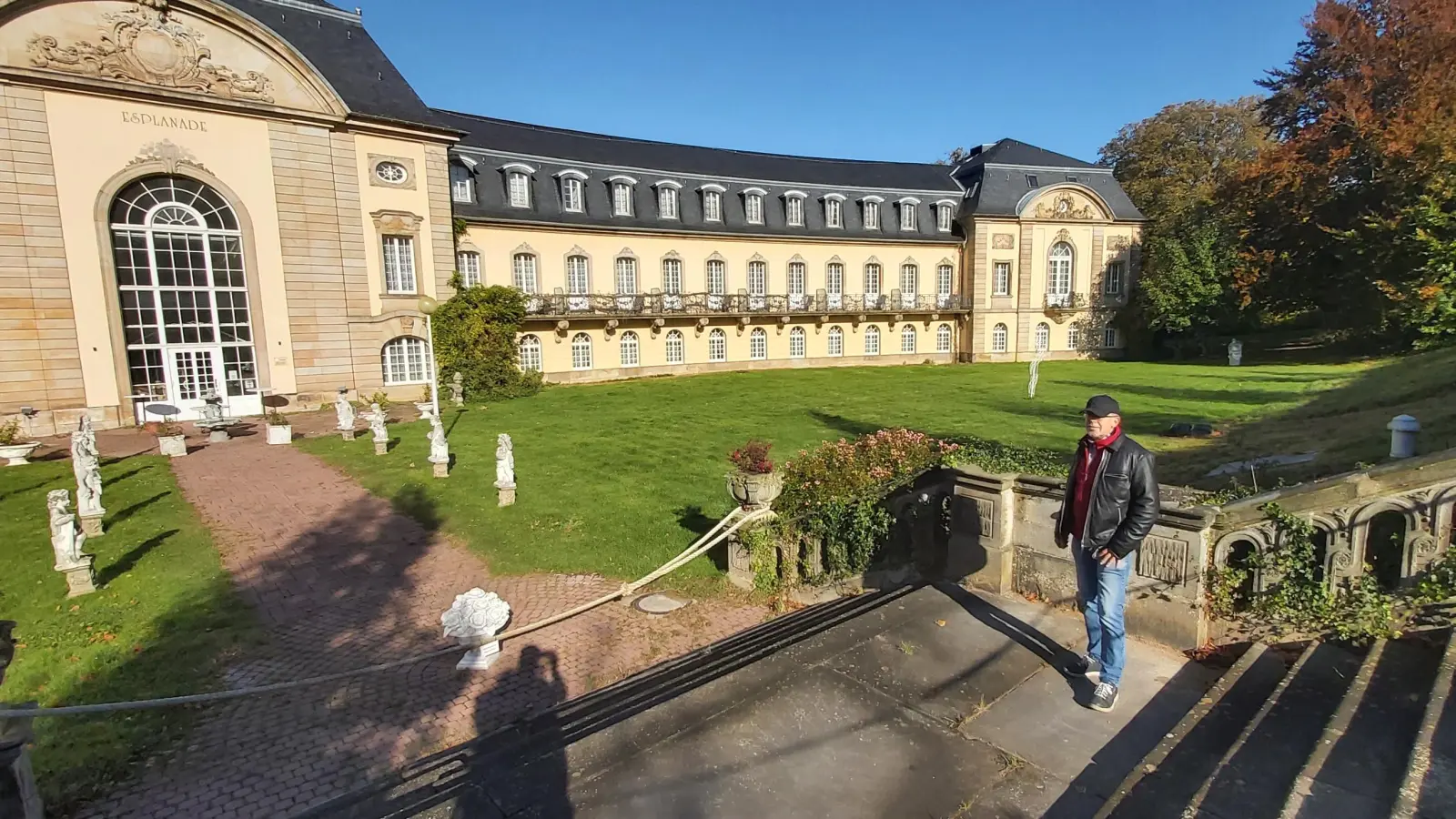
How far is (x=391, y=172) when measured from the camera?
80.7 ft

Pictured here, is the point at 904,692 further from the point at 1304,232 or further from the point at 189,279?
the point at 1304,232

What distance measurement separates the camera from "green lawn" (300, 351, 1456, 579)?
9.98 m

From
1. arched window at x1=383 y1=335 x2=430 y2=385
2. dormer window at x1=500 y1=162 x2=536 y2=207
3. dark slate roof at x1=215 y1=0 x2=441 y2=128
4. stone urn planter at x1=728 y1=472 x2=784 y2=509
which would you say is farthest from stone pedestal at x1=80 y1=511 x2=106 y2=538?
dormer window at x1=500 y1=162 x2=536 y2=207

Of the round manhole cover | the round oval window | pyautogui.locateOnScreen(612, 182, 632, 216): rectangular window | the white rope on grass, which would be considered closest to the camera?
the white rope on grass

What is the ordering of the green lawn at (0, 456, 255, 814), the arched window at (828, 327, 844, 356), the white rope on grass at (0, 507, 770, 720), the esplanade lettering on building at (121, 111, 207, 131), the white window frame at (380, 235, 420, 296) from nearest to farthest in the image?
the white rope on grass at (0, 507, 770, 720)
the green lawn at (0, 456, 255, 814)
the esplanade lettering on building at (121, 111, 207, 131)
the white window frame at (380, 235, 420, 296)
the arched window at (828, 327, 844, 356)

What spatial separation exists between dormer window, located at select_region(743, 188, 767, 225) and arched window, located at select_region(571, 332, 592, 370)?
10.9 meters

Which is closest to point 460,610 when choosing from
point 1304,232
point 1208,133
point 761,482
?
point 761,482

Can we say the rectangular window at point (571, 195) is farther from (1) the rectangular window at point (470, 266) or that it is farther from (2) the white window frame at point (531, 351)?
(2) the white window frame at point (531, 351)

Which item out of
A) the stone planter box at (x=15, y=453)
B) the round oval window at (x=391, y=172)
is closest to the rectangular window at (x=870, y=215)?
the round oval window at (x=391, y=172)

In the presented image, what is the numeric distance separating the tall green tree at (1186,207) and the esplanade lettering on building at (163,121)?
140 feet

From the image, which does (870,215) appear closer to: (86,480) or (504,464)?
(504,464)

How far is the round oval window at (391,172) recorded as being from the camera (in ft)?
79.9

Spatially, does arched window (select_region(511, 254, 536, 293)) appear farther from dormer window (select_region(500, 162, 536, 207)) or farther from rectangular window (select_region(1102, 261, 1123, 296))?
rectangular window (select_region(1102, 261, 1123, 296))

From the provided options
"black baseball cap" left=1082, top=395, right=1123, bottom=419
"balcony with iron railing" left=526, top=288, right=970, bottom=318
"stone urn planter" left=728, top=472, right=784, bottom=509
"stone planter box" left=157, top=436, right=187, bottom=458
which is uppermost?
"balcony with iron railing" left=526, top=288, right=970, bottom=318
